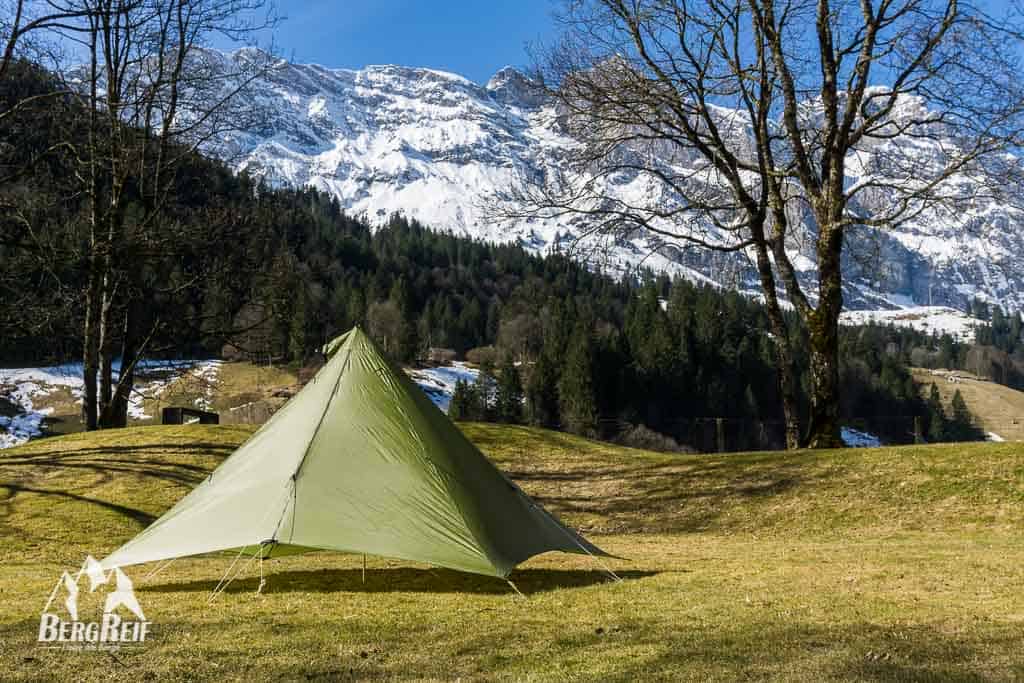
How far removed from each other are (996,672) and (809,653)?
1021 millimetres

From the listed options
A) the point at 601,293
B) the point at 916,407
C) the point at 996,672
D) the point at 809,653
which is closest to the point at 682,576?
the point at 809,653

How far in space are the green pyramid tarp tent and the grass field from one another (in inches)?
16.4

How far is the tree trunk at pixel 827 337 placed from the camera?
1812 cm

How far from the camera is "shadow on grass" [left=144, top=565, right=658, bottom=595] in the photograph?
8562 millimetres

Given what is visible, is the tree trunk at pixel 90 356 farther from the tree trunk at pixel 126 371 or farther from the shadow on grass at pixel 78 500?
the shadow on grass at pixel 78 500

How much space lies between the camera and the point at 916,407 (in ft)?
370

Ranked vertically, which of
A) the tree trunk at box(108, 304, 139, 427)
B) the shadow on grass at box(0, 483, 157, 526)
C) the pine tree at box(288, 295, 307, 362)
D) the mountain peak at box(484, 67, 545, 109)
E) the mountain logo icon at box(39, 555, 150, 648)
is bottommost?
the shadow on grass at box(0, 483, 157, 526)

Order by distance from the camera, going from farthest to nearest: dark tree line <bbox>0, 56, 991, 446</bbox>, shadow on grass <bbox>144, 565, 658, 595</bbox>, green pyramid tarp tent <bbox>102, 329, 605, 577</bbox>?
dark tree line <bbox>0, 56, 991, 446</bbox>
shadow on grass <bbox>144, 565, 658, 595</bbox>
green pyramid tarp tent <bbox>102, 329, 605, 577</bbox>

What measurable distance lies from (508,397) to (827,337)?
71914 mm

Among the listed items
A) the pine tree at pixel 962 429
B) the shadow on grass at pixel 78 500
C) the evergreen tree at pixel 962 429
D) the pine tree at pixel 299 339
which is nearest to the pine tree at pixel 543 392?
the pine tree at pixel 299 339

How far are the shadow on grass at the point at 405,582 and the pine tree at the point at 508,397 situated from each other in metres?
77.6

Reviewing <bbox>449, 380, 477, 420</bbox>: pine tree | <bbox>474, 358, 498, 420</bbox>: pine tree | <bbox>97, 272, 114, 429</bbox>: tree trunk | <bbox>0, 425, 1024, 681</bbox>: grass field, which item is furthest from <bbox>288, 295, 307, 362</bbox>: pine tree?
<bbox>0, 425, 1024, 681</bbox>: grass field

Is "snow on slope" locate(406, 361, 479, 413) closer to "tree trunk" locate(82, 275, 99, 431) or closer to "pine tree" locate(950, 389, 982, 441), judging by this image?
"pine tree" locate(950, 389, 982, 441)

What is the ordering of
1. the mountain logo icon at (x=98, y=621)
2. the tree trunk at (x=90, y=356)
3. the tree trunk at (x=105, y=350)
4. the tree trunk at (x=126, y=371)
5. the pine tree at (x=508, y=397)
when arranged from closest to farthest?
the mountain logo icon at (x=98, y=621)
the tree trunk at (x=90, y=356)
the tree trunk at (x=105, y=350)
the tree trunk at (x=126, y=371)
the pine tree at (x=508, y=397)
